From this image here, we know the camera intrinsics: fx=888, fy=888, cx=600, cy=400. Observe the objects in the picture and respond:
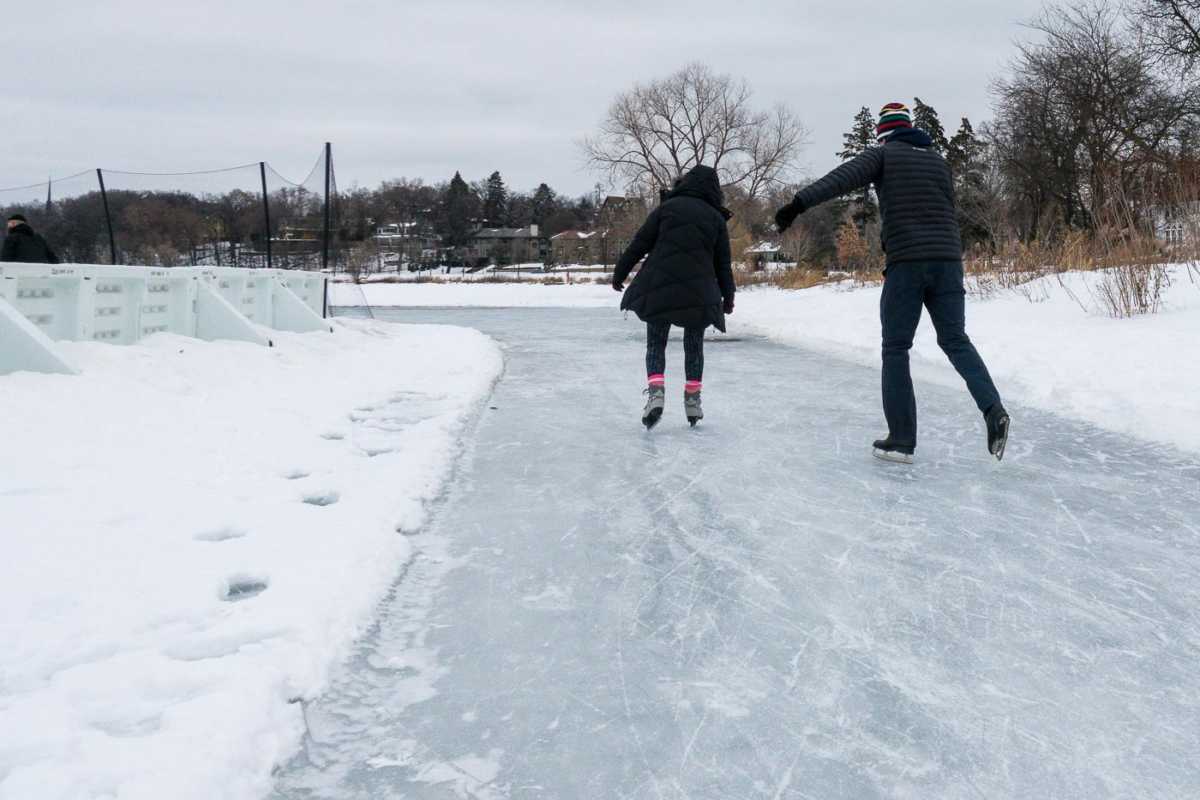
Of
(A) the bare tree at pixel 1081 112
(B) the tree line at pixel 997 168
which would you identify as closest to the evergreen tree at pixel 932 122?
(B) the tree line at pixel 997 168

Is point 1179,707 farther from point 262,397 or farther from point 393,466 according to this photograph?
point 262,397

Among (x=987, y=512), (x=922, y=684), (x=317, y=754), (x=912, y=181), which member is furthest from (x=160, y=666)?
(x=912, y=181)

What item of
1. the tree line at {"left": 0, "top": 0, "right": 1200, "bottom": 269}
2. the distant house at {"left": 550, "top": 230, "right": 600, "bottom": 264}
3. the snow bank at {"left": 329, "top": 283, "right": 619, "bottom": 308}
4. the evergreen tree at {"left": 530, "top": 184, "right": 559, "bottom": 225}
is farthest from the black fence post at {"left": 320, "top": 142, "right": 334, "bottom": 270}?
the evergreen tree at {"left": 530, "top": 184, "right": 559, "bottom": 225}

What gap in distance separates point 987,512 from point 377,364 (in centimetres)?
655

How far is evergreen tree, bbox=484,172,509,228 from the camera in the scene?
134 m

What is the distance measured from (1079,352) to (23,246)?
10.5 meters

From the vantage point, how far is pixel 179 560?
9.45ft

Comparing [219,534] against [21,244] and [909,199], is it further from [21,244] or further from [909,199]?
[21,244]

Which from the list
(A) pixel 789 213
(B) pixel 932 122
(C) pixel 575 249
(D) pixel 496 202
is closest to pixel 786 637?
(A) pixel 789 213

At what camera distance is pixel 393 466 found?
443 cm

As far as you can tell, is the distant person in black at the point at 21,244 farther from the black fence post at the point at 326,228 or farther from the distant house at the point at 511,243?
the distant house at the point at 511,243

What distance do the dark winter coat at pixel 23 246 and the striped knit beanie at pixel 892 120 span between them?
8588mm

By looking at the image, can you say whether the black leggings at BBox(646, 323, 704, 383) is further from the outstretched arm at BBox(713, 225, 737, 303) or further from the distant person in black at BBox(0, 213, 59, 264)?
the distant person in black at BBox(0, 213, 59, 264)

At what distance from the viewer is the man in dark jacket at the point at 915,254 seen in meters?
4.46
